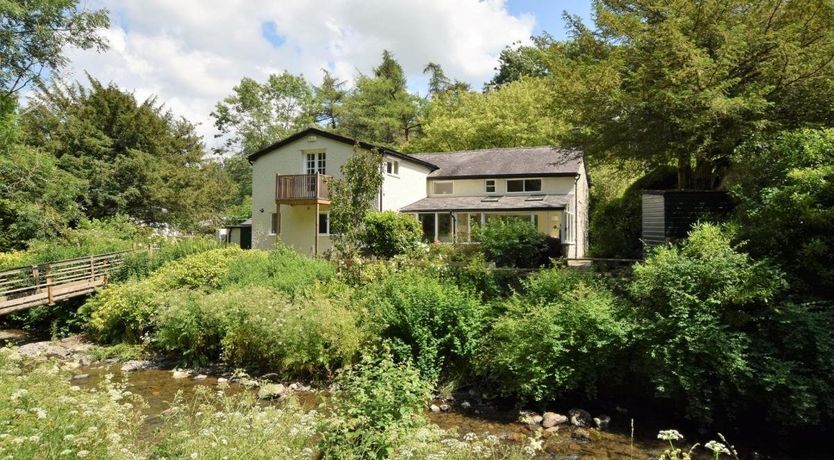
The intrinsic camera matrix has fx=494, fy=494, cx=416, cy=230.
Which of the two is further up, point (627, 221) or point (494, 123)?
point (494, 123)

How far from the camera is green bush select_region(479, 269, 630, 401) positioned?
9.35 metres

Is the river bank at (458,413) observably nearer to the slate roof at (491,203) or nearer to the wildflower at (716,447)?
the wildflower at (716,447)

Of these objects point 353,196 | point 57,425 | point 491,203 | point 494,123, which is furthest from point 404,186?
point 57,425

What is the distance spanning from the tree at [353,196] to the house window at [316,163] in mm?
5403

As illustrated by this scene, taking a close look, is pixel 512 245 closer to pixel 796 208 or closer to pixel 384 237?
pixel 384 237

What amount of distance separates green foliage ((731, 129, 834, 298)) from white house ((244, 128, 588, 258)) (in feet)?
44.5

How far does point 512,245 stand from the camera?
18.4m

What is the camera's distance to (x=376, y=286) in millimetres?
13289

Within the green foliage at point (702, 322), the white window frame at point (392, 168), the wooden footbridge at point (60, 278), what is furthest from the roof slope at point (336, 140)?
the green foliage at point (702, 322)

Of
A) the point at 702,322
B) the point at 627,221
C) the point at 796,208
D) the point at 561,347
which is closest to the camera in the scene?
the point at 702,322

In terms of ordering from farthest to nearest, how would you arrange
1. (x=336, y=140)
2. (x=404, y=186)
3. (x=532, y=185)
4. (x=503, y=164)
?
(x=503, y=164), (x=532, y=185), (x=404, y=186), (x=336, y=140)

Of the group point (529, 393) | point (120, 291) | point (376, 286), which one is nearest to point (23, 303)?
point (120, 291)

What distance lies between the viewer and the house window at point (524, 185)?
27.4 metres

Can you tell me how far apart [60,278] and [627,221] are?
71.8ft
